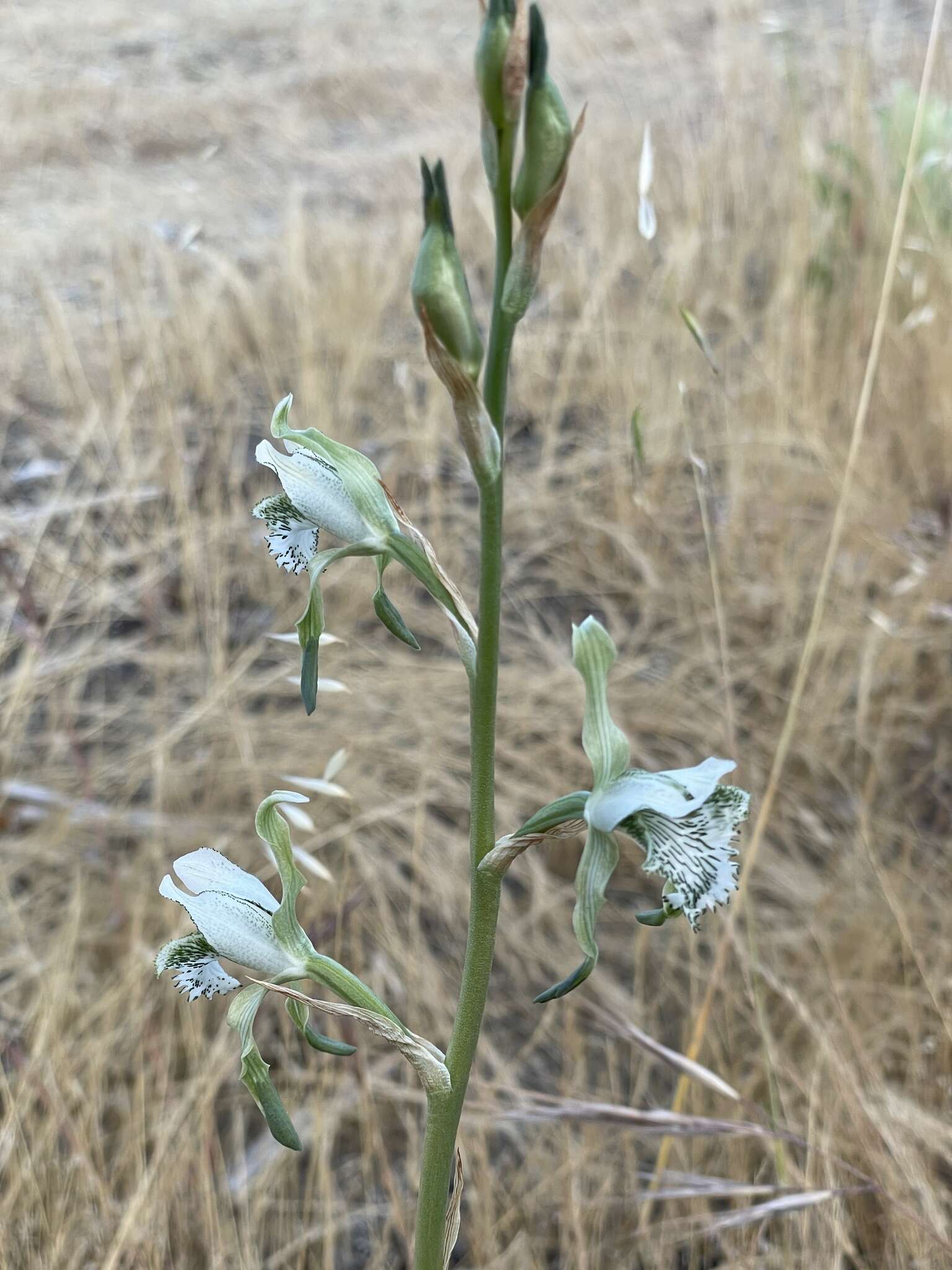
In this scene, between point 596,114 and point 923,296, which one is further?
point 596,114

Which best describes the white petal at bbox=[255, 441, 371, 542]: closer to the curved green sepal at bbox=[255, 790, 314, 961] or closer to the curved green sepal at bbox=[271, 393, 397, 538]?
the curved green sepal at bbox=[271, 393, 397, 538]

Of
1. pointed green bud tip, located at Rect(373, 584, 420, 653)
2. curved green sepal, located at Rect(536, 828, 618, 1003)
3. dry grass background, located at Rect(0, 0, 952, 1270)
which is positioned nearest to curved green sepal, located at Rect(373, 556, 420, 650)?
pointed green bud tip, located at Rect(373, 584, 420, 653)

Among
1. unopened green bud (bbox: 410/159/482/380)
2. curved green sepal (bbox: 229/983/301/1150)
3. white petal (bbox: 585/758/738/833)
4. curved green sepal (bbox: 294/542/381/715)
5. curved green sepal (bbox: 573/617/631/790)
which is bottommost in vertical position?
curved green sepal (bbox: 229/983/301/1150)

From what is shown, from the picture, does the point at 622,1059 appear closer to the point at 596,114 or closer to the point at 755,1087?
the point at 755,1087

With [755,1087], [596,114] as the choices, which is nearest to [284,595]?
[755,1087]

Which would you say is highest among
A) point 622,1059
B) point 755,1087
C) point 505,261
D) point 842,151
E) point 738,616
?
point 505,261

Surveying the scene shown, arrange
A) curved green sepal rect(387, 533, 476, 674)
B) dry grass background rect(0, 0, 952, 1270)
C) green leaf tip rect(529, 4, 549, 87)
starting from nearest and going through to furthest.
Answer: green leaf tip rect(529, 4, 549, 87)
curved green sepal rect(387, 533, 476, 674)
dry grass background rect(0, 0, 952, 1270)

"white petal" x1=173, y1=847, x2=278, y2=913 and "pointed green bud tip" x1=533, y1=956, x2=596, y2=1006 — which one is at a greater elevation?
"pointed green bud tip" x1=533, y1=956, x2=596, y2=1006

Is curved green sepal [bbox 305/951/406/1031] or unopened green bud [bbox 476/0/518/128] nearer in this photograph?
unopened green bud [bbox 476/0/518/128]

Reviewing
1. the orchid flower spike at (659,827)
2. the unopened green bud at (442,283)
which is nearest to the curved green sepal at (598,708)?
the orchid flower spike at (659,827)
